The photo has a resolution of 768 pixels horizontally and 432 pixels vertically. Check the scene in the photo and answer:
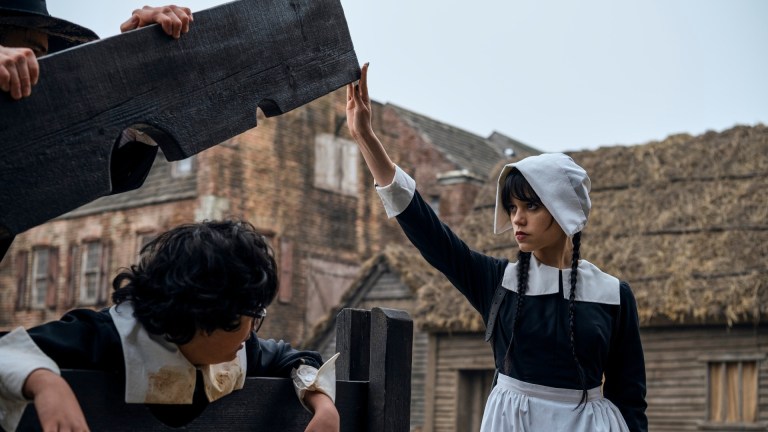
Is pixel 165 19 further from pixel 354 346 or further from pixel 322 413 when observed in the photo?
pixel 354 346

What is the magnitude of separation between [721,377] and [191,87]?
47.6ft

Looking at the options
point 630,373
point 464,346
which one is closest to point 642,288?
point 464,346

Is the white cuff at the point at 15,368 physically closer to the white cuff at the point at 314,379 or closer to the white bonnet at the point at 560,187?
the white cuff at the point at 314,379

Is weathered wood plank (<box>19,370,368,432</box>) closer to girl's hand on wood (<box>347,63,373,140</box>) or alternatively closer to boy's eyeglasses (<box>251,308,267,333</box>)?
boy's eyeglasses (<box>251,308,267,333</box>)

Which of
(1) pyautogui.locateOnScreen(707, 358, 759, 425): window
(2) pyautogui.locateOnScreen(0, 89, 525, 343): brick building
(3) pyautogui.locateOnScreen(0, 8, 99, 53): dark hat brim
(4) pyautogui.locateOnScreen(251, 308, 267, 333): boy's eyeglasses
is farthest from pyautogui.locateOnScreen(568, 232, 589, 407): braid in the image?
(2) pyautogui.locateOnScreen(0, 89, 525, 343): brick building

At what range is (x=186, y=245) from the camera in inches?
90.7

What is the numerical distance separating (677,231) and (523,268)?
13.9 metres

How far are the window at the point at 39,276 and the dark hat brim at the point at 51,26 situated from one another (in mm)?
25533

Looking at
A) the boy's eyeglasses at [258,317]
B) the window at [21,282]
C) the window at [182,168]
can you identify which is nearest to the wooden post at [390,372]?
the boy's eyeglasses at [258,317]

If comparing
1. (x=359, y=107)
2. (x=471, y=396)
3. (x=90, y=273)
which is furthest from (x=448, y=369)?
(x=359, y=107)

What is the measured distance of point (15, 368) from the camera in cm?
204

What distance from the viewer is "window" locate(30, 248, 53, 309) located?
27672 mm

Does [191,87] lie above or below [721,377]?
above

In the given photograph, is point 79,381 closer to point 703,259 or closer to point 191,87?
point 191,87
